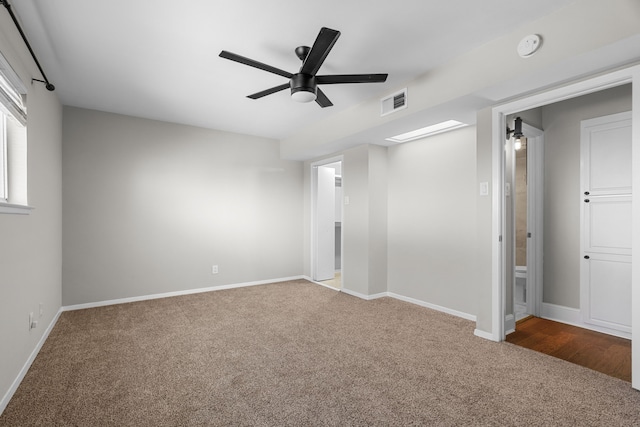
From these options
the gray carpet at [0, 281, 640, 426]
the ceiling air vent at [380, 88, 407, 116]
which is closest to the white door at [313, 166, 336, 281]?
the gray carpet at [0, 281, 640, 426]

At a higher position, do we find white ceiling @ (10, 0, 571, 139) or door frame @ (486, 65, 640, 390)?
white ceiling @ (10, 0, 571, 139)

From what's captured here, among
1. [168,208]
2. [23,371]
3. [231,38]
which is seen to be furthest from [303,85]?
[168,208]

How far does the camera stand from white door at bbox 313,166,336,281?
5.66 metres

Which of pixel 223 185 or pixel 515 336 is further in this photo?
pixel 223 185

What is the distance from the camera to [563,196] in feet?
11.7

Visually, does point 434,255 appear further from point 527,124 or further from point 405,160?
point 527,124

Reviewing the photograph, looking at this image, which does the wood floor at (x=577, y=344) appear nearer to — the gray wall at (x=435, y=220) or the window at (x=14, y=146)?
the gray wall at (x=435, y=220)

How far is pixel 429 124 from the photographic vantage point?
3.51 meters

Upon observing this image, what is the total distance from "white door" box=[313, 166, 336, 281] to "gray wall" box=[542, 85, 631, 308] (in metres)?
3.25

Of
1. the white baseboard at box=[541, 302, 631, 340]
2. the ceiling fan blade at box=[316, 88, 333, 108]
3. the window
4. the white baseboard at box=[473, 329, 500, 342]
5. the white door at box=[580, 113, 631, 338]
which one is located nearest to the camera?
the window

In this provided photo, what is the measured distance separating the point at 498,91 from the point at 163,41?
2746mm

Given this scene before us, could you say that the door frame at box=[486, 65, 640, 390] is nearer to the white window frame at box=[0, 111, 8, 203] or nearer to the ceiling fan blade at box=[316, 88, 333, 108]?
the ceiling fan blade at box=[316, 88, 333, 108]

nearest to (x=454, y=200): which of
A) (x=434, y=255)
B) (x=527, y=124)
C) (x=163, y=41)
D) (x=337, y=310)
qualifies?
(x=434, y=255)

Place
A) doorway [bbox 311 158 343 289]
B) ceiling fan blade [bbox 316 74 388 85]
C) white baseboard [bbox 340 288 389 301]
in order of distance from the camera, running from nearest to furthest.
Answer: ceiling fan blade [bbox 316 74 388 85], white baseboard [bbox 340 288 389 301], doorway [bbox 311 158 343 289]
